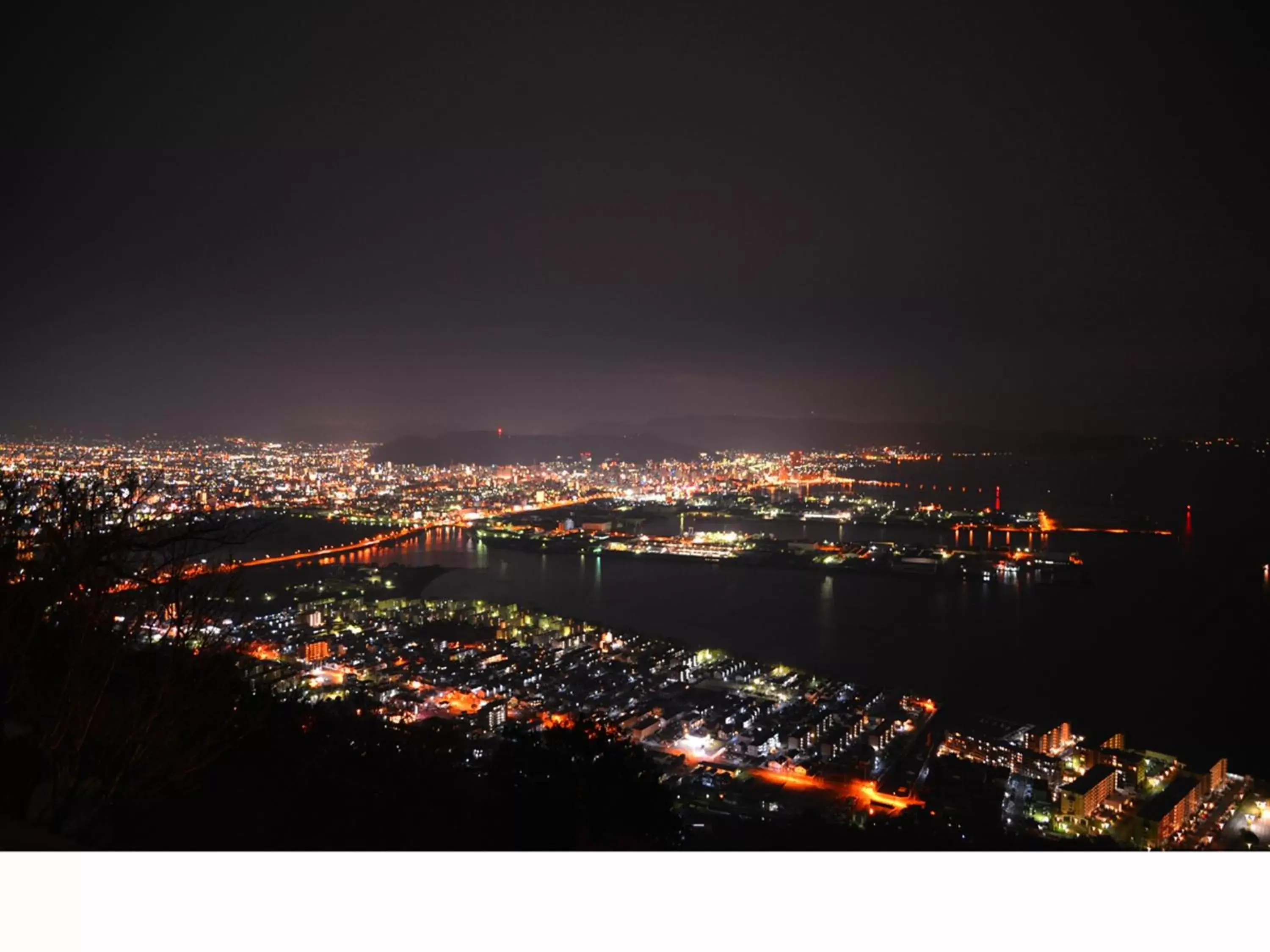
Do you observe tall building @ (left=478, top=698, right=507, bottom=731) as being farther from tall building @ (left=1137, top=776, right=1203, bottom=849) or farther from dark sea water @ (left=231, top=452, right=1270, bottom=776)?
tall building @ (left=1137, top=776, right=1203, bottom=849)

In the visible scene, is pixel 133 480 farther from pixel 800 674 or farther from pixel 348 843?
pixel 800 674

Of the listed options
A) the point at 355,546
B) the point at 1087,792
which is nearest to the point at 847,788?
the point at 1087,792

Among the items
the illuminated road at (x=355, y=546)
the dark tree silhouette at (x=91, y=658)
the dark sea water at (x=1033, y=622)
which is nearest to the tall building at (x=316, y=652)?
the illuminated road at (x=355, y=546)

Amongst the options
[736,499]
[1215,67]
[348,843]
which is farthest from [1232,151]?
[736,499]

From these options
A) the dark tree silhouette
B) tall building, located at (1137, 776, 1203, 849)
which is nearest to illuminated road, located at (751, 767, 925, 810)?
tall building, located at (1137, 776, 1203, 849)

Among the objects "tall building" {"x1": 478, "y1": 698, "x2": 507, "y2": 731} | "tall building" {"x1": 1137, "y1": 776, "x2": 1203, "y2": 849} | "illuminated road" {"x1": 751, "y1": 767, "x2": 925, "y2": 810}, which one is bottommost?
"illuminated road" {"x1": 751, "y1": 767, "x2": 925, "y2": 810}

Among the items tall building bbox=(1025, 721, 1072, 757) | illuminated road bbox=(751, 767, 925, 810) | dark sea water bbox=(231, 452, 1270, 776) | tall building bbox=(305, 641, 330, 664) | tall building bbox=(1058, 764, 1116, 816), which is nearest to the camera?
tall building bbox=(1058, 764, 1116, 816)

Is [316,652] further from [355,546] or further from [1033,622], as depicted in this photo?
[1033,622]
